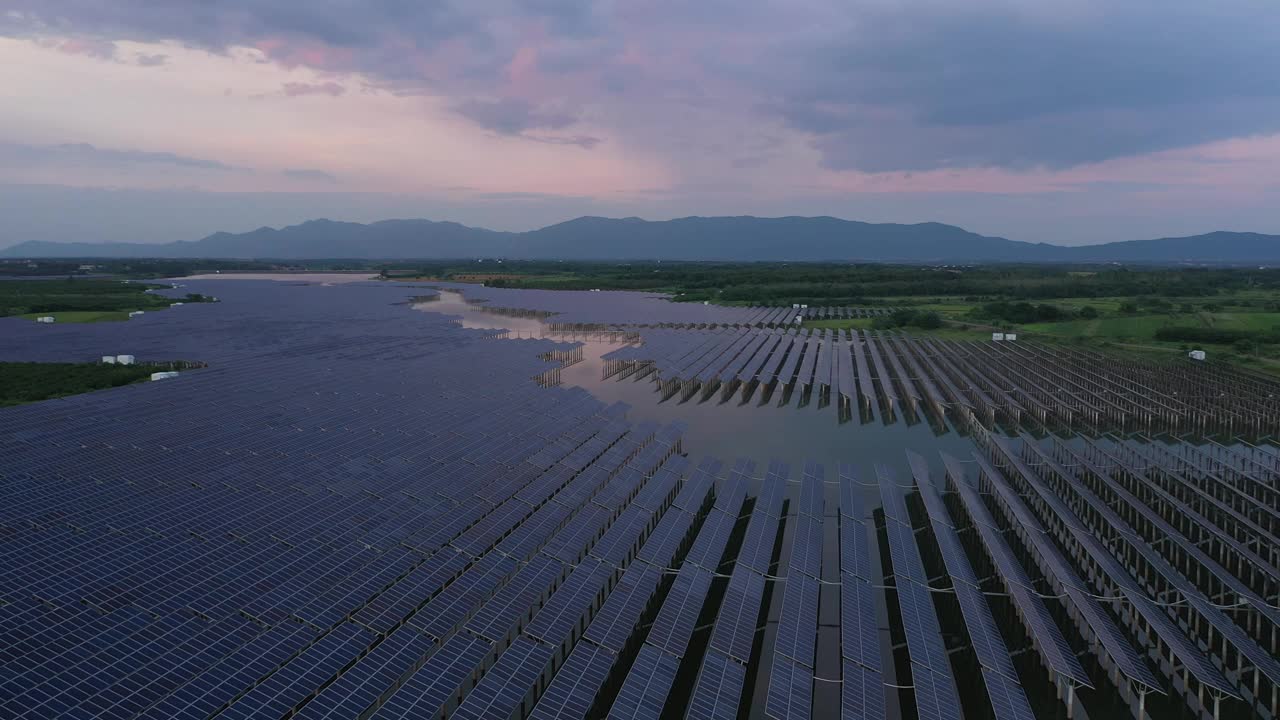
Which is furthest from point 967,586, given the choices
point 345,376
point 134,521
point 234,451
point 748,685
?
point 345,376

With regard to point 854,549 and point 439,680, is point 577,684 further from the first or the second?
point 854,549

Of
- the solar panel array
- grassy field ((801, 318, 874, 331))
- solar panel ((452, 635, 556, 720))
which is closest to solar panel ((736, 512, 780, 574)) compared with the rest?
solar panel ((452, 635, 556, 720))

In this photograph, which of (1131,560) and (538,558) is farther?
(1131,560)

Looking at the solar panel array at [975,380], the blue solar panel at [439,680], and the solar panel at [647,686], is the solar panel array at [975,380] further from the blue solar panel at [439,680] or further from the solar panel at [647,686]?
the blue solar panel at [439,680]

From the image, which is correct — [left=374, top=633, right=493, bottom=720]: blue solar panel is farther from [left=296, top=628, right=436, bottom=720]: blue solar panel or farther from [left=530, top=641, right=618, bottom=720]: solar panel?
[left=530, top=641, right=618, bottom=720]: solar panel

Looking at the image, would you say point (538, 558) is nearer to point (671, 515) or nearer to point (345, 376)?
point (671, 515)

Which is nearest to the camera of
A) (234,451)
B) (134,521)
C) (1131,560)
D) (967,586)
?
(967,586)

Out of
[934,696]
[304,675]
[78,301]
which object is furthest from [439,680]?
[78,301]
